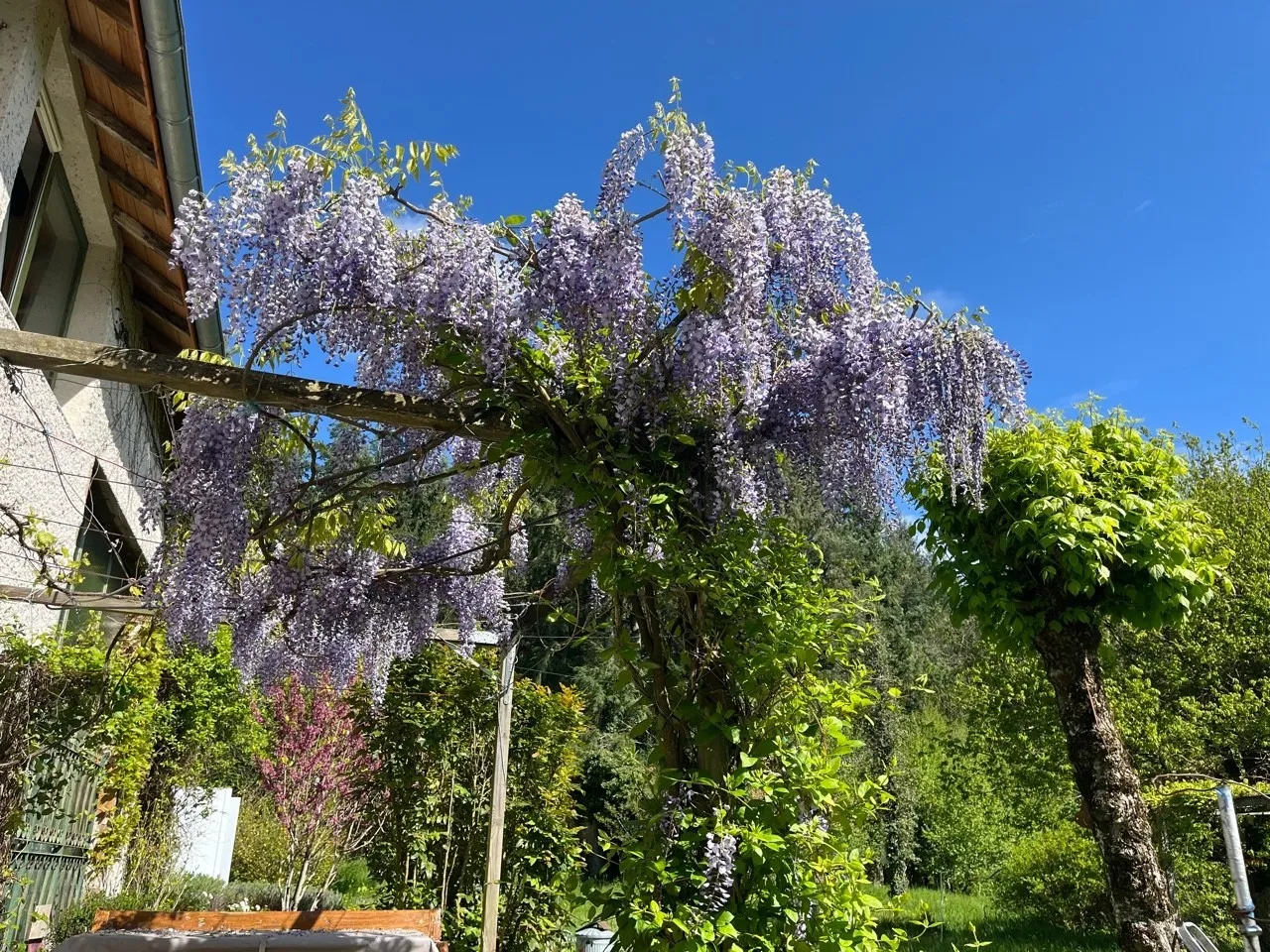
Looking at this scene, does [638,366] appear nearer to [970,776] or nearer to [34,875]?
[34,875]

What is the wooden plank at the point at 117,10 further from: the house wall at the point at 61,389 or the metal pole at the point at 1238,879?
the metal pole at the point at 1238,879

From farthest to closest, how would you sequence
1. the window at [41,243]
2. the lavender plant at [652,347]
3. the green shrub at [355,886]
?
the green shrub at [355,886] < the window at [41,243] < the lavender plant at [652,347]

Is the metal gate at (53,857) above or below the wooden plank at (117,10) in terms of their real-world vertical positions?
below

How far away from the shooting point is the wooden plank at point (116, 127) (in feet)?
15.0

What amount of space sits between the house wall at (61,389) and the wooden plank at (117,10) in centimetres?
25

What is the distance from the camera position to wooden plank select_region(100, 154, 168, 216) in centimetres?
505

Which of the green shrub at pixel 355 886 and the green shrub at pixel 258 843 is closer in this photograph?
the green shrub at pixel 355 886

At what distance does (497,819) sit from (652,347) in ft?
12.8

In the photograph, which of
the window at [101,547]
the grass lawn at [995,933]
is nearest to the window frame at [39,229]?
the window at [101,547]

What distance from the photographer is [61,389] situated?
16.9 feet

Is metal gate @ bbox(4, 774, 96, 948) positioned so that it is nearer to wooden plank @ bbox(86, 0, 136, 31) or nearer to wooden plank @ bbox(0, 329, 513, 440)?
wooden plank @ bbox(0, 329, 513, 440)

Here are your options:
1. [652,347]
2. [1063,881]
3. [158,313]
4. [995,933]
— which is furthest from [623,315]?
[995,933]

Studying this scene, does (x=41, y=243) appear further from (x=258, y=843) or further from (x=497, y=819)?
(x=258, y=843)

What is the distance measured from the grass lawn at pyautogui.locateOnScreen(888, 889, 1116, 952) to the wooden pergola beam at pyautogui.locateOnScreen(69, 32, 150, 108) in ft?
22.0
